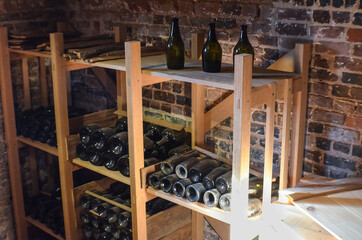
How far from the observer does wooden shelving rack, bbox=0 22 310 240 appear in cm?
196

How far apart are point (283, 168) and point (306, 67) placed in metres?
0.53

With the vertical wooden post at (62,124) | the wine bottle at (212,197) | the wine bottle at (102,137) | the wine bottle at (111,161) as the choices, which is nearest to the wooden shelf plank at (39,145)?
the vertical wooden post at (62,124)

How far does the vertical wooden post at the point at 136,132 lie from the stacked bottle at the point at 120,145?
16 cm

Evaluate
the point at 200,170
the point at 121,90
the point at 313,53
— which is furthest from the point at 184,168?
the point at 121,90

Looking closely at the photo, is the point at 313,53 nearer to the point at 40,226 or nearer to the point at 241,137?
the point at 241,137

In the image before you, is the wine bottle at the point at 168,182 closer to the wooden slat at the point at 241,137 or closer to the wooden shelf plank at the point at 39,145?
the wooden slat at the point at 241,137

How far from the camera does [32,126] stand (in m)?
3.33

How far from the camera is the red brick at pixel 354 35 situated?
6.89 feet

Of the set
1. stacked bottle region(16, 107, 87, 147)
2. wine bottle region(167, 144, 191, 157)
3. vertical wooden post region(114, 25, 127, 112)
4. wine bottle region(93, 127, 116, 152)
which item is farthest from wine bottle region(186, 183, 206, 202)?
stacked bottle region(16, 107, 87, 147)

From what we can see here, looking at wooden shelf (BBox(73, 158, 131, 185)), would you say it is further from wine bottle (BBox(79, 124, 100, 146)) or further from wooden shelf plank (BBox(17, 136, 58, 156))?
wooden shelf plank (BBox(17, 136, 58, 156))

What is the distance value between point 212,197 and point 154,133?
788mm

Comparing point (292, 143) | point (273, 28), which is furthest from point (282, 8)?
point (292, 143)

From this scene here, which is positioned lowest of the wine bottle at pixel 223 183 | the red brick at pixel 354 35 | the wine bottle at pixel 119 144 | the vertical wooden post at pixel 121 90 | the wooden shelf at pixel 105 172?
the wooden shelf at pixel 105 172

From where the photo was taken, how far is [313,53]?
2285 mm
